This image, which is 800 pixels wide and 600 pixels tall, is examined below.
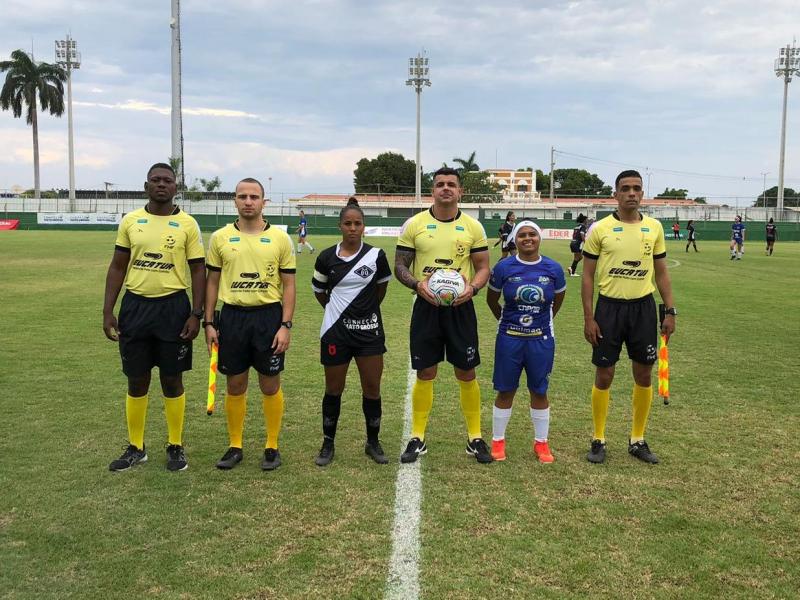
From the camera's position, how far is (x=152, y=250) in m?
4.60

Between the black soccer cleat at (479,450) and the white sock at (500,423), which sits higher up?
the white sock at (500,423)

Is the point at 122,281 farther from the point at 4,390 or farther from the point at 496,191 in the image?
the point at 496,191

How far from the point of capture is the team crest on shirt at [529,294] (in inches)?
189

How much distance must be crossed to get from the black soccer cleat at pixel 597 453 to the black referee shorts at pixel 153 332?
9.88ft

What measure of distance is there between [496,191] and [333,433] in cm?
7803

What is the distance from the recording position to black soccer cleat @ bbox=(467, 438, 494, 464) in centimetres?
487

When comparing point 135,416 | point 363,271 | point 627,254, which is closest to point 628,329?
point 627,254

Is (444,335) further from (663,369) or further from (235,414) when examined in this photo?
(663,369)

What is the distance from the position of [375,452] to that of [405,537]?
1277mm

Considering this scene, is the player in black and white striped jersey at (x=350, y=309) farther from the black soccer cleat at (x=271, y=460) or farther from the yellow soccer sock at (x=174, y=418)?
the yellow soccer sock at (x=174, y=418)

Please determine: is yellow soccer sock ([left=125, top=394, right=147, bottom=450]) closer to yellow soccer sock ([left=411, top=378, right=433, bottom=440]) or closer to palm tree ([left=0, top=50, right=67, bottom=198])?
yellow soccer sock ([left=411, top=378, right=433, bottom=440])

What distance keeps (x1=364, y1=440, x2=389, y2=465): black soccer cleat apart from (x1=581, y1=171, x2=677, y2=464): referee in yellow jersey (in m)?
1.54

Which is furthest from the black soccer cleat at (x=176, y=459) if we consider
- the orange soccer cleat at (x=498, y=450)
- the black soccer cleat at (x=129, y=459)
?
the orange soccer cleat at (x=498, y=450)

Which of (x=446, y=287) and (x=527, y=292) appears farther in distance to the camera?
(x=527, y=292)
